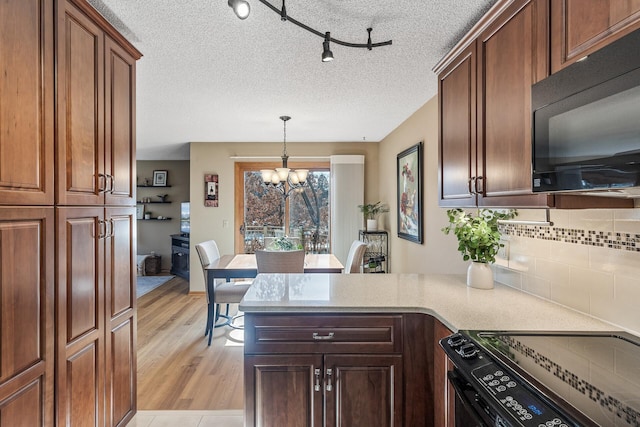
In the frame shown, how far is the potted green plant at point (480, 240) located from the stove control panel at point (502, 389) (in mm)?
753

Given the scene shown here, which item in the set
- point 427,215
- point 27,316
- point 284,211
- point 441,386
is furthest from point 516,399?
point 284,211

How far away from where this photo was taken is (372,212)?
499 cm

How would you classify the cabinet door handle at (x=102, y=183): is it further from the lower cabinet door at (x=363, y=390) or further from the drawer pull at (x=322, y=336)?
the lower cabinet door at (x=363, y=390)

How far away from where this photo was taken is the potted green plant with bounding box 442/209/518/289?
1793mm

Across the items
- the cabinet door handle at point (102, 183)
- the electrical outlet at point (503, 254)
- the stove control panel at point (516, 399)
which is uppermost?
the cabinet door handle at point (102, 183)

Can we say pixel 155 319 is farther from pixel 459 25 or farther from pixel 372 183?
pixel 459 25

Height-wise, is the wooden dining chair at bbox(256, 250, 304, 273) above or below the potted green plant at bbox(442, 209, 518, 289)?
below

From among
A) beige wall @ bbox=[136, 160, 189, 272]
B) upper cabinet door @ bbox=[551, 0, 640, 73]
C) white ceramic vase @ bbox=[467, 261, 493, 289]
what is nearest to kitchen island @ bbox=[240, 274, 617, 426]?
white ceramic vase @ bbox=[467, 261, 493, 289]

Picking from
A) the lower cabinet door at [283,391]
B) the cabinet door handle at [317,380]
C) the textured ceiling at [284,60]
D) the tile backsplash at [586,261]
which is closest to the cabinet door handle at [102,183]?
the textured ceiling at [284,60]

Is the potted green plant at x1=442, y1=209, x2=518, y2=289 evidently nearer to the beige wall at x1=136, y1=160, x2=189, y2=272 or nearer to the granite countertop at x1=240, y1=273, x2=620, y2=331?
the granite countertop at x1=240, y1=273, x2=620, y2=331

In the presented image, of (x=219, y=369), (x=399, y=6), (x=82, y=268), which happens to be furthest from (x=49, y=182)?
(x=219, y=369)

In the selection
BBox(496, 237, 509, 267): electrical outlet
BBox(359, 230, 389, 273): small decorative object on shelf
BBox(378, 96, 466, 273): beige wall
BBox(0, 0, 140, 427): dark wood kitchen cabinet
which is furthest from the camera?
BBox(359, 230, 389, 273): small decorative object on shelf

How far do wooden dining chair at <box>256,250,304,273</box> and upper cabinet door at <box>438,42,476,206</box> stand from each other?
142 cm

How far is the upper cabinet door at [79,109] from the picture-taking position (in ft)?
4.44
